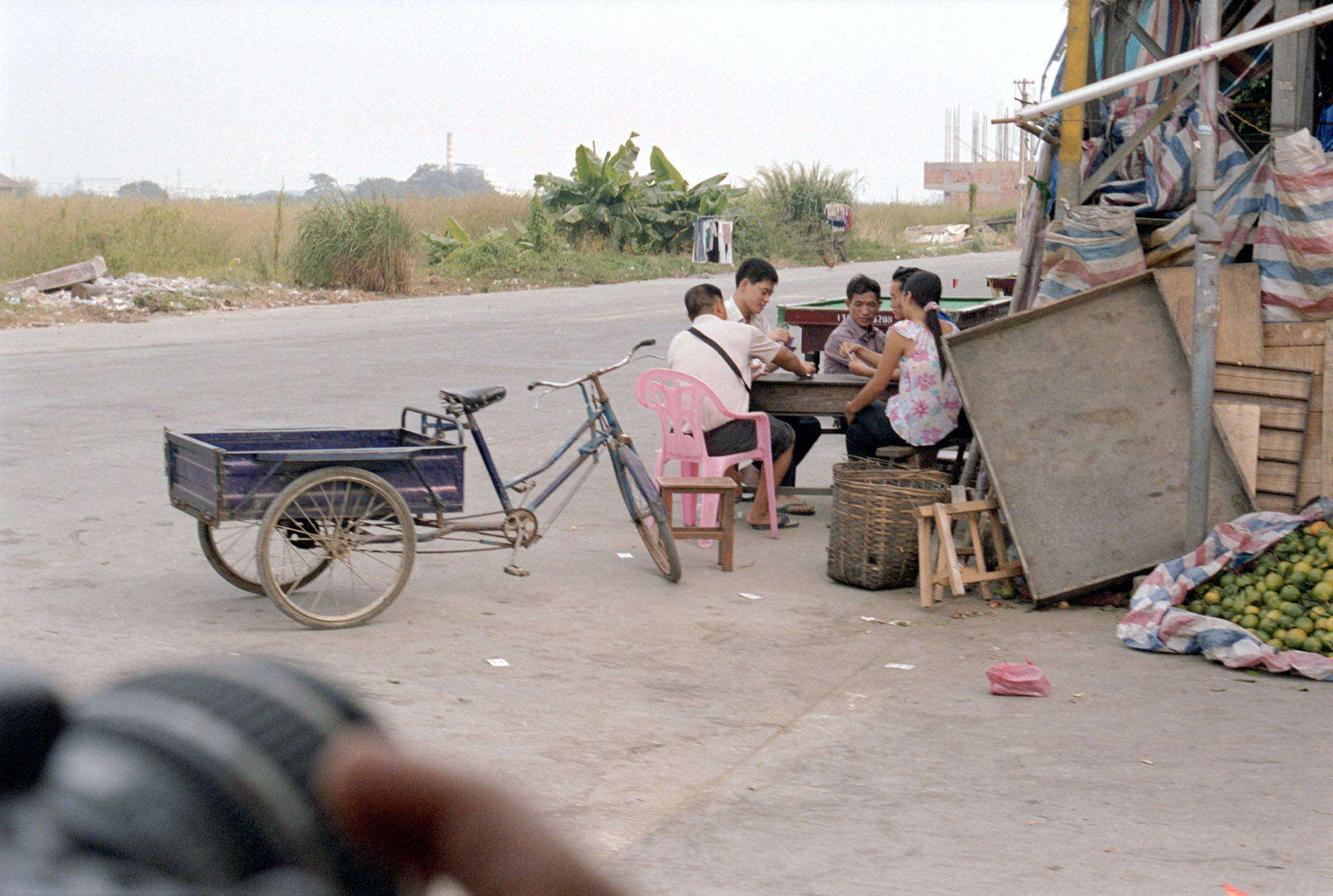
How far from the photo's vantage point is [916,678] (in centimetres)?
493

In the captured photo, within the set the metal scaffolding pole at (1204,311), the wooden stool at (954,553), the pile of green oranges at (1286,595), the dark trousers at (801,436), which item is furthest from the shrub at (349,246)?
the pile of green oranges at (1286,595)

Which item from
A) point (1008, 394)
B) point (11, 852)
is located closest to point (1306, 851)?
point (1008, 394)

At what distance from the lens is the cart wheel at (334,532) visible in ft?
17.1

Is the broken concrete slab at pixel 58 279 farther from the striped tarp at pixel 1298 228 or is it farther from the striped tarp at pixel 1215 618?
the striped tarp at pixel 1215 618

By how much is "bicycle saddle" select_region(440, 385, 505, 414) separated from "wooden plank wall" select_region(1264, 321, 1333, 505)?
364cm

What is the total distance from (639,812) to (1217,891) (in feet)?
4.94

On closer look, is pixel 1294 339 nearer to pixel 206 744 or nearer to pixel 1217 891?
pixel 1217 891

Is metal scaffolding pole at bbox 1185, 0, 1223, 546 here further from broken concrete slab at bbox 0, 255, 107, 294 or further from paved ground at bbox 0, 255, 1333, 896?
broken concrete slab at bbox 0, 255, 107, 294

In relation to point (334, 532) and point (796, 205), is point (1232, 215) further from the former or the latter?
point (796, 205)

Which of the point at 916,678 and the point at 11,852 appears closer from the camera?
the point at 11,852

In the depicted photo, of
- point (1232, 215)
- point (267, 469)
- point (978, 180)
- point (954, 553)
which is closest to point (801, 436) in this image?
point (954, 553)

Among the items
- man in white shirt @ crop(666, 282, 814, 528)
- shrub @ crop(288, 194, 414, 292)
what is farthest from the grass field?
man in white shirt @ crop(666, 282, 814, 528)

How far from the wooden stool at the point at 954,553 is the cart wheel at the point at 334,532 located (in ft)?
7.83

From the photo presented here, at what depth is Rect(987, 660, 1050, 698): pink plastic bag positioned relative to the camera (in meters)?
4.64
